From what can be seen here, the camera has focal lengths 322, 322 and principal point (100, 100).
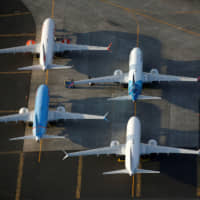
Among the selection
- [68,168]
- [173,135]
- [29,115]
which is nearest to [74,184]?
[68,168]

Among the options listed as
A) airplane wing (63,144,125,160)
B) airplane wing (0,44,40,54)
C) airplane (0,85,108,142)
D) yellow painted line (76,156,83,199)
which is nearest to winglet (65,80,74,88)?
airplane (0,85,108,142)

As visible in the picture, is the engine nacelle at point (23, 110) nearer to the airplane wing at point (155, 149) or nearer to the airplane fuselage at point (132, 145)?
the airplane fuselage at point (132, 145)

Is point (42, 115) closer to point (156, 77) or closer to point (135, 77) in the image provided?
point (135, 77)

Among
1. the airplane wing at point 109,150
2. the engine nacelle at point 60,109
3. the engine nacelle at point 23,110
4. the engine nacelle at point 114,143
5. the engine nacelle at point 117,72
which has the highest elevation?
the engine nacelle at point 117,72

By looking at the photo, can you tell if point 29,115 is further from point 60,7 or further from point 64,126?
point 60,7

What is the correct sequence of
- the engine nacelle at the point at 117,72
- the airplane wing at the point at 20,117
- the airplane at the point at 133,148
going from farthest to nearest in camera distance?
the engine nacelle at the point at 117,72 → the airplane wing at the point at 20,117 → the airplane at the point at 133,148

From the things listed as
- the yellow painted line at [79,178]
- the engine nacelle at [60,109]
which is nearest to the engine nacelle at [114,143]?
the yellow painted line at [79,178]

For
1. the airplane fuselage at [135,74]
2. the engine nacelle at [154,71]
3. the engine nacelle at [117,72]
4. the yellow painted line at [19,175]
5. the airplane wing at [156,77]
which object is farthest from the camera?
the engine nacelle at [117,72]
